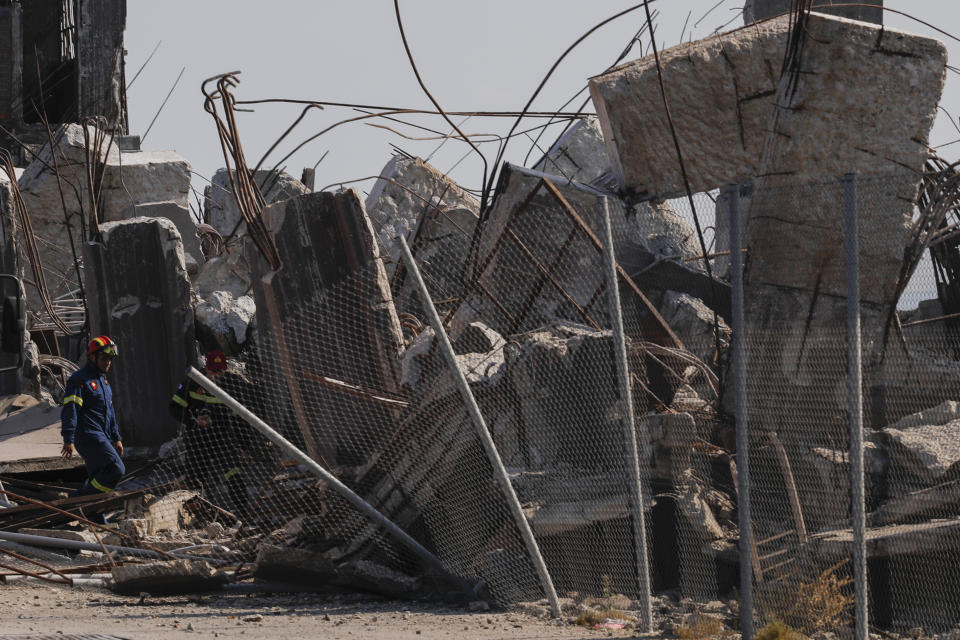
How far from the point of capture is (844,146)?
7535 mm

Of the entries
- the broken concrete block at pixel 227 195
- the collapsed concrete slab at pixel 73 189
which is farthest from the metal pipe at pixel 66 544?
the collapsed concrete slab at pixel 73 189

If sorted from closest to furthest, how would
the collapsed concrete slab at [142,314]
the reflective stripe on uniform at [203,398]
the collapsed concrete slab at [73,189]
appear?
the reflective stripe on uniform at [203,398], the collapsed concrete slab at [142,314], the collapsed concrete slab at [73,189]

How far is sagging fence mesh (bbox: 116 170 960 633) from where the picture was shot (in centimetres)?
611

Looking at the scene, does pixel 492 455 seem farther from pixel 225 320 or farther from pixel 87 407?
pixel 225 320

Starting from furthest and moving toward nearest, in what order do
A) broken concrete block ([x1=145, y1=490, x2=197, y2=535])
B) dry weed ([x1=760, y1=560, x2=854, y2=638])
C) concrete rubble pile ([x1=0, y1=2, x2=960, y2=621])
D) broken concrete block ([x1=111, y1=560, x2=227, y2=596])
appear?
broken concrete block ([x1=145, y1=490, x2=197, y2=535])
broken concrete block ([x1=111, y1=560, x2=227, y2=596])
concrete rubble pile ([x1=0, y1=2, x2=960, y2=621])
dry weed ([x1=760, y1=560, x2=854, y2=638])

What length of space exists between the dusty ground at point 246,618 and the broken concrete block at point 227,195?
9.47 metres

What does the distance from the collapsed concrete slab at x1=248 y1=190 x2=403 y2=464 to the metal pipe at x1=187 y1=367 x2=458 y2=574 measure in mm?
1402

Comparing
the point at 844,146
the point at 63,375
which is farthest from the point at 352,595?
the point at 63,375

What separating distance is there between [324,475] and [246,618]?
91 cm

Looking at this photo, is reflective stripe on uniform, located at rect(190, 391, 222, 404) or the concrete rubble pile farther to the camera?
reflective stripe on uniform, located at rect(190, 391, 222, 404)

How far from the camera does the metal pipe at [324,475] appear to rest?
A: 247 inches

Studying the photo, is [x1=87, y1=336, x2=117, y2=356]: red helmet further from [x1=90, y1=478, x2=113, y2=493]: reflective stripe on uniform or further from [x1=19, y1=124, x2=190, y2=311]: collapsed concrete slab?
[x1=19, y1=124, x2=190, y2=311]: collapsed concrete slab

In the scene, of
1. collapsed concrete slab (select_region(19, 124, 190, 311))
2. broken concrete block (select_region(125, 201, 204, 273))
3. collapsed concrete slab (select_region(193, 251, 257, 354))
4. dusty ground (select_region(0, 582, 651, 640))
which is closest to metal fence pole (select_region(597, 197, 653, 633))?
dusty ground (select_region(0, 582, 651, 640))

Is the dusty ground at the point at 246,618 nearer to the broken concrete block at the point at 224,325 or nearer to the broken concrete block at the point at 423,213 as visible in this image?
the broken concrete block at the point at 224,325
